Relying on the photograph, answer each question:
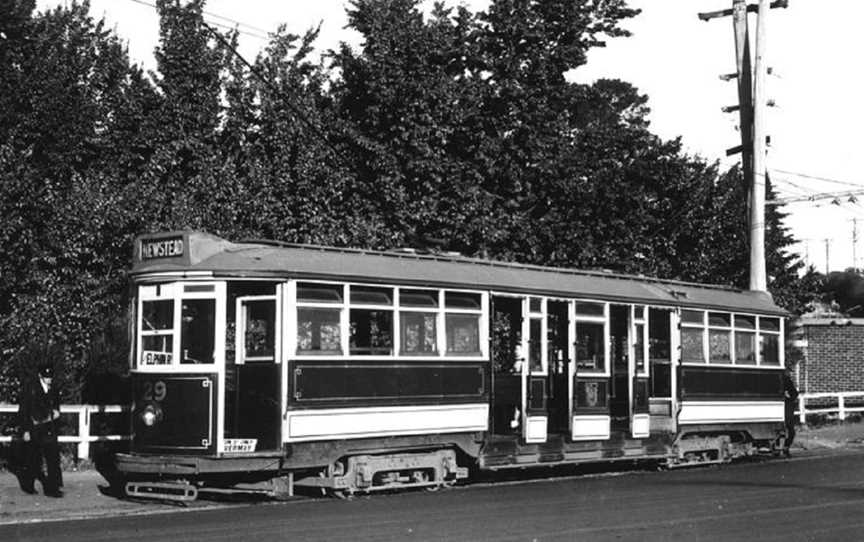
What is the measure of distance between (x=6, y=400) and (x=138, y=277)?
5.55 meters

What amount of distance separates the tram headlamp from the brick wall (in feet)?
92.8

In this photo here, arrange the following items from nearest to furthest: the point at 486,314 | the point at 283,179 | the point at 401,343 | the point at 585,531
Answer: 1. the point at 585,531
2. the point at 401,343
3. the point at 486,314
4. the point at 283,179

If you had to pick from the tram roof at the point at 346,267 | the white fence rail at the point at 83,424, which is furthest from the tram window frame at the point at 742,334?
the white fence rail at the point at 83,424

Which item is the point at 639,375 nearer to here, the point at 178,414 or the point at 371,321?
the point at 371,321

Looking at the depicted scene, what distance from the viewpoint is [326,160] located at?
27062 mm

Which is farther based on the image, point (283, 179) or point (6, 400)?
point (283, 179)

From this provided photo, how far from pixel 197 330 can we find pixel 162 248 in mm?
1148

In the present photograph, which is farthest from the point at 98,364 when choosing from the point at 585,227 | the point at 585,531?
the point at 585,227

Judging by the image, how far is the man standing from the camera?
49.4 feet

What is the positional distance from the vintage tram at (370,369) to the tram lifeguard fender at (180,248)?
24 mm

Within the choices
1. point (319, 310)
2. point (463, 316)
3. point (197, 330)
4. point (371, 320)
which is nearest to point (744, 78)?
point (463, 316)

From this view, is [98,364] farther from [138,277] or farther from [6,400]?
[138,277]

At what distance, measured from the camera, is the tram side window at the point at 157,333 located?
15.2 metres

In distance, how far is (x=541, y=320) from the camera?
1859cm
